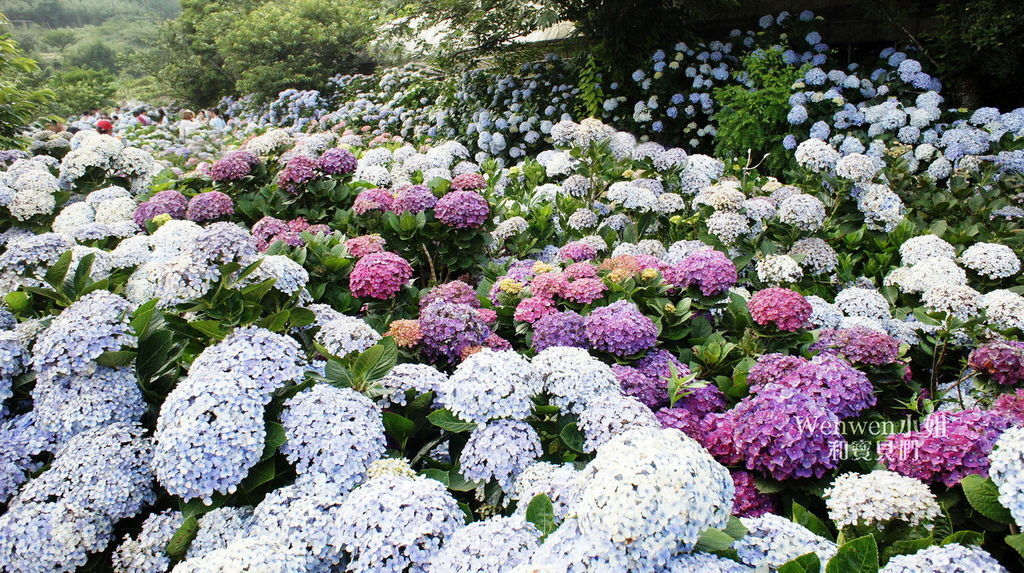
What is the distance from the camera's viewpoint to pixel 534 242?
11.6 ft

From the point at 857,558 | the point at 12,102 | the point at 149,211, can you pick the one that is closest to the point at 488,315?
the point at 857,558

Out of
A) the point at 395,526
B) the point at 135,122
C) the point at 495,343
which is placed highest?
the point at 395,526

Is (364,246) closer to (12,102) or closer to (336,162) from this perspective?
(336,162)

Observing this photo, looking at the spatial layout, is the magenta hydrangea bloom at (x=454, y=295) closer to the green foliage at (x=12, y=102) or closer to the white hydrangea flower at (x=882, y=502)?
the white hydrangea flower at (x=882, y=502)

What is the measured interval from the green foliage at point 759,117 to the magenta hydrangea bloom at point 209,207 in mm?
4491

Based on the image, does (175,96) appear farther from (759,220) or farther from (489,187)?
(759,220)

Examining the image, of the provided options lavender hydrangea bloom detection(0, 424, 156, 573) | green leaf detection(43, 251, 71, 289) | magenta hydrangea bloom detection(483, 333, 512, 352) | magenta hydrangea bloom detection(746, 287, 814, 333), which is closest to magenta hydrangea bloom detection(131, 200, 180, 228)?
green leaf detection(43, 251, 71, 289)

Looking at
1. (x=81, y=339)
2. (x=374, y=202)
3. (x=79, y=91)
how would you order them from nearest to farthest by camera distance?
(x=81, y=339)
(x=374, y=202)
(x=79, y=91)

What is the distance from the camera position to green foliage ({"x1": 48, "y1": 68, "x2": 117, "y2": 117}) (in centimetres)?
1525

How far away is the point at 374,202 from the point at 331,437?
2001 millimetres

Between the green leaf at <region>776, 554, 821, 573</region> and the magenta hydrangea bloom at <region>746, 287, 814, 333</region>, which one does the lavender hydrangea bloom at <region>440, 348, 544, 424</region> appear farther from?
the magenta hydrangea bloom at <region>746, 287, 814, 333</region>

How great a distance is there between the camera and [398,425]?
173cm

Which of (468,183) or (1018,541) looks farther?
(468,183)

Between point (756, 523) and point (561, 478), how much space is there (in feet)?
1.45
